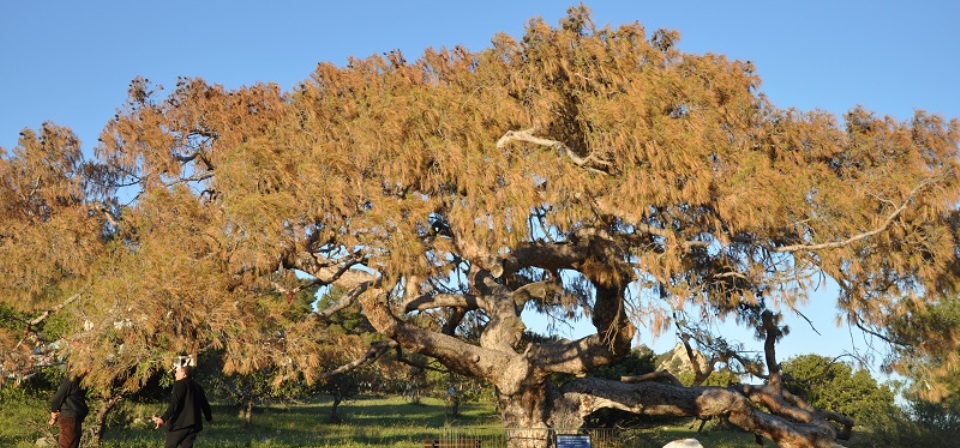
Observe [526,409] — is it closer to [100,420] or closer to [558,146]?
[558,146]

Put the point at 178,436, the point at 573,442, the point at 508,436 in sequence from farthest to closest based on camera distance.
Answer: the point at 508,436 → the point at 573,442 → the point at 178,436

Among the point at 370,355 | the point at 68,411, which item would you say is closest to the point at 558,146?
the point at 370,355

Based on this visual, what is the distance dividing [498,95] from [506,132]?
22.7 inches

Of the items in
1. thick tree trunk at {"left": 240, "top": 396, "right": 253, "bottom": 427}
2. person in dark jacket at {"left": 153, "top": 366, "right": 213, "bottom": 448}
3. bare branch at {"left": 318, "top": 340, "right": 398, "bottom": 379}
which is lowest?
person in dark jacket at {"left": 153, "top": 366, "right": 213, "bottom": 448}

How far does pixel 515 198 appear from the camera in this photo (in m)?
10.5

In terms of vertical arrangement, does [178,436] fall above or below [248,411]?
below

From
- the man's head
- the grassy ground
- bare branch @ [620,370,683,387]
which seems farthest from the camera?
bare branch @ [620,370,683,387]

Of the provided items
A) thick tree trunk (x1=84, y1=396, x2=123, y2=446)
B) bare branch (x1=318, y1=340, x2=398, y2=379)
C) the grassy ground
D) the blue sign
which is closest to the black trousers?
the grassy ground

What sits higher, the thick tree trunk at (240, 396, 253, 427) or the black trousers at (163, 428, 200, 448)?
the thick tree trunk at (240, 396, 253, 427)

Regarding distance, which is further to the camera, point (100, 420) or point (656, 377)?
point (656, 377)

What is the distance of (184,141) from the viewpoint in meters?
14.7

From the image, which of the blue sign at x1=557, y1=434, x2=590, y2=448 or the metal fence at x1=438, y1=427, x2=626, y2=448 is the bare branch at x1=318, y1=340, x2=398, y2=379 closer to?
the metal fence at x1=438, y1=427, x2=626, y2=448

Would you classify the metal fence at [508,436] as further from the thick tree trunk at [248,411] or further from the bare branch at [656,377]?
the thick tree trunk at [248,411]

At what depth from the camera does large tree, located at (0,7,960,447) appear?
35.2 ft
